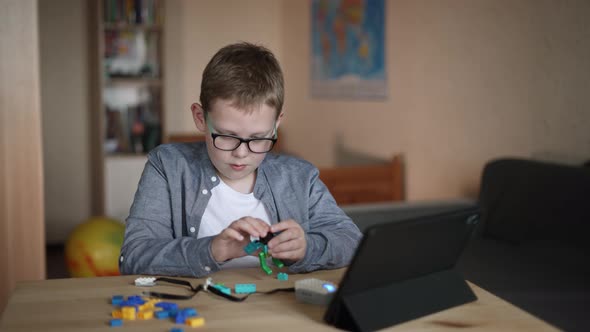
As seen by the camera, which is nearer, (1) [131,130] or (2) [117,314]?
(2) [117,314]

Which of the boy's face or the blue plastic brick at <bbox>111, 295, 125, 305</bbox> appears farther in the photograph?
the boy's face

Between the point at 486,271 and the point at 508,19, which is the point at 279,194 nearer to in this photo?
the point at 486,271

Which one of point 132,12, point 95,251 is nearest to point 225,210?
point 95,251

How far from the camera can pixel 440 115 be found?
3471mm

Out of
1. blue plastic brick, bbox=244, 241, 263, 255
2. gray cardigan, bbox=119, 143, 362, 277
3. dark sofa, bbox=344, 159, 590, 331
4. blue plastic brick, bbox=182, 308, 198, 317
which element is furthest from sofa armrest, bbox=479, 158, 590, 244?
blue plastic brick, bbox=182, 308, 198, 317

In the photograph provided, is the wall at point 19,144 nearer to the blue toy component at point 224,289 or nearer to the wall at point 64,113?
the blue toy component at point 224,289

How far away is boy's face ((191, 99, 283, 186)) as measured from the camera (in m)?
1.46

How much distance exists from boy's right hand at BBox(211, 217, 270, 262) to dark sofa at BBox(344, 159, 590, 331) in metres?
1.10

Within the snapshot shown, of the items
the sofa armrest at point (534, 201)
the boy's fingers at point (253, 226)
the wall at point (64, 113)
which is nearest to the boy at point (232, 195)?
the boy's fingers at point (253, 226)

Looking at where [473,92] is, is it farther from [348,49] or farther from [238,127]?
[238,127]

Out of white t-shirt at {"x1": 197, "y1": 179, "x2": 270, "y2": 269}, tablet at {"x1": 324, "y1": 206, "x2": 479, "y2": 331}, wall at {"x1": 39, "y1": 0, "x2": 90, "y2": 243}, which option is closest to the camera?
tablet at {"x1": 324, "y1": 206, "x2": 479, "y2": 331}

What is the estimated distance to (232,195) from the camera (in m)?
1.67

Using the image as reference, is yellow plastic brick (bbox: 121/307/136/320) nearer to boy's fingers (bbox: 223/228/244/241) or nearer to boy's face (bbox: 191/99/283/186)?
boy's fingers (bbox: 223/228/244/241)

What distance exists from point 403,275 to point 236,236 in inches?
12.6
